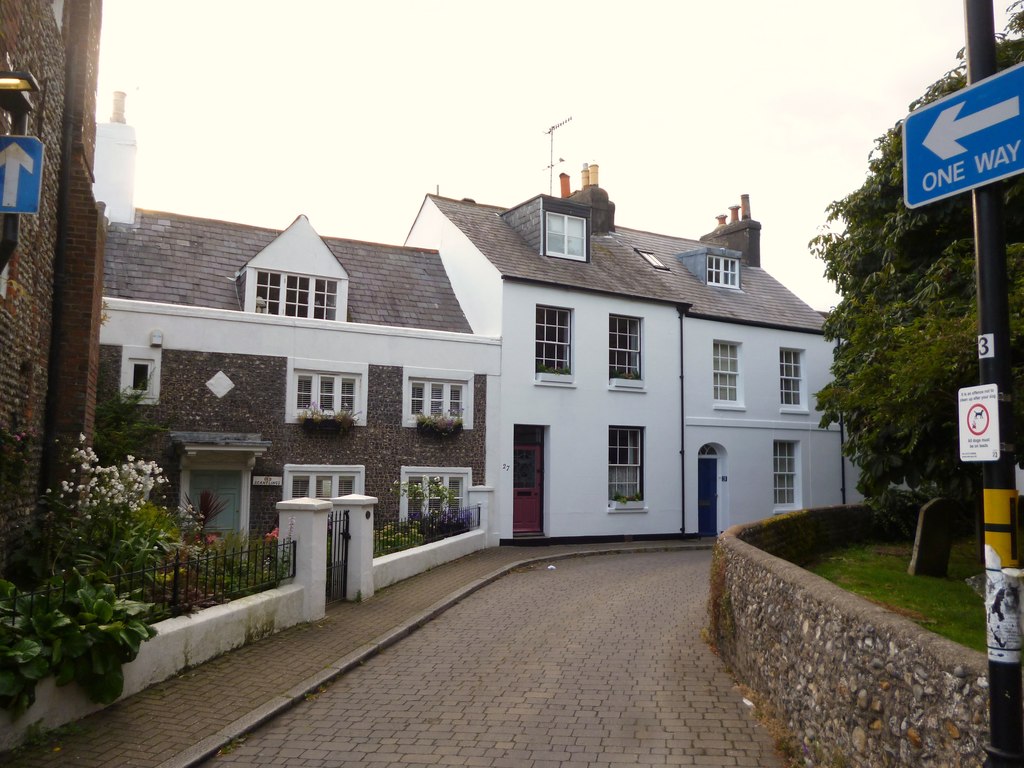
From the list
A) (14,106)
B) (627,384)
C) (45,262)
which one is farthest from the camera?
(627,384)

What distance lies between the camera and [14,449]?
7.99m

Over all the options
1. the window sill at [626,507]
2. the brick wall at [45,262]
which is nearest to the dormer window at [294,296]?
the brick wall at [45,262]

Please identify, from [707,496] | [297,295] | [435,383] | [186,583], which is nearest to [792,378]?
[707,496]

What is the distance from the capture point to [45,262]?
9852 millimetres

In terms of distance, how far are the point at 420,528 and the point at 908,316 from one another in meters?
9.95

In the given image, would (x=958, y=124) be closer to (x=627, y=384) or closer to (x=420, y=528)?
(x=420, y=528)

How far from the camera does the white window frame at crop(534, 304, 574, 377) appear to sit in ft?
71.3

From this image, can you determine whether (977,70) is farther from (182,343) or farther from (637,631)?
(182,343)

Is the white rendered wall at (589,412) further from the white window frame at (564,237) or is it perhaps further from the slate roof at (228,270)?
the slate roof at (228,270)

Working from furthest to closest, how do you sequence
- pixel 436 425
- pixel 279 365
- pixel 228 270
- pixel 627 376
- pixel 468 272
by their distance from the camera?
→ pixel 627 376, pixel 468 272, pixel 228 270, pixel 436 425, pixel 279 365

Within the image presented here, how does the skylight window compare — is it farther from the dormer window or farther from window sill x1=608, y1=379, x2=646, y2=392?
the dormer window

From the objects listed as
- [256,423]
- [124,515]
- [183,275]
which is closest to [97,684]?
[124,515]

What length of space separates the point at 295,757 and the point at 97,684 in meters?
1.73

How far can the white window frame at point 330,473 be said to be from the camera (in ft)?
58.7
